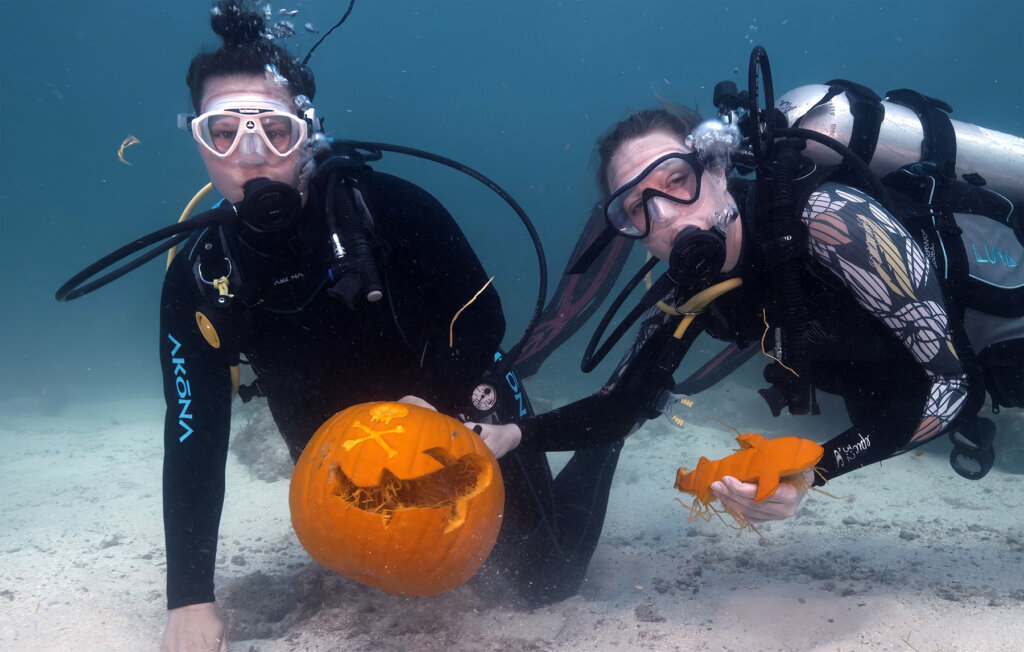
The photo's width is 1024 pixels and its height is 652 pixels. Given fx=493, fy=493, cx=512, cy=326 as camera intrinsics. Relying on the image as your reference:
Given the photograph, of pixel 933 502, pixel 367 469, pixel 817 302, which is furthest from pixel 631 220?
pixel 933 502

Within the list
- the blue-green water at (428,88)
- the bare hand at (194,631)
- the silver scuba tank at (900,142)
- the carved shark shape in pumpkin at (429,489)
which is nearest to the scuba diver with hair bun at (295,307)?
the bare hand at (194,631)

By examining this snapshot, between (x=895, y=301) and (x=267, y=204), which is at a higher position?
(x=267, y=204)

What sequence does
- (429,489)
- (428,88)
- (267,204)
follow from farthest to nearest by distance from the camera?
1. (428,88)
2. (267,204)
3. (429,489)

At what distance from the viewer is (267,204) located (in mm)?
2418

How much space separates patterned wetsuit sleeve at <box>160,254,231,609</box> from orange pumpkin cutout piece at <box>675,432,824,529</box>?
233 centimetres

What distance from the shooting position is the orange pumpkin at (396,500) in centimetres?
184

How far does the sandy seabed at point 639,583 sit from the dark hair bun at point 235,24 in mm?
3176

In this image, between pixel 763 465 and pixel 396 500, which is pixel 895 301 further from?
pixel 396 500

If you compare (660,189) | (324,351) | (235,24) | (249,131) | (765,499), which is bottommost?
(765,499)

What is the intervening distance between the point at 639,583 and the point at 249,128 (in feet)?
11.4

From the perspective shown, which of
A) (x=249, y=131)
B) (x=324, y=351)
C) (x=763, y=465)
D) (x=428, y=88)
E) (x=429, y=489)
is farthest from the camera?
(x=428, y=88)

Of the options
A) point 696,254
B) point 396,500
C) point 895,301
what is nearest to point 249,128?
point 396,500

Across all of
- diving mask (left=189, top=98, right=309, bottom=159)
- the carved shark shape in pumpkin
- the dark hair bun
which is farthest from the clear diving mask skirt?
the carved shark shape in pumpkin

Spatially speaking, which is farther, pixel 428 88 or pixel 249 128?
pixel 428 88
